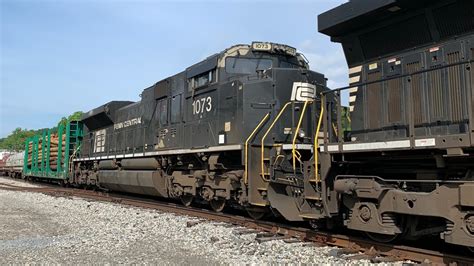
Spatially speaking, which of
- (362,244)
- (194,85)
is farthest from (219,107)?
(362,244)

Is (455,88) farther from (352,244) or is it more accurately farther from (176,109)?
(176,109)

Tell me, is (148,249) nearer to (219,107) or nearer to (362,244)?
(362,244)

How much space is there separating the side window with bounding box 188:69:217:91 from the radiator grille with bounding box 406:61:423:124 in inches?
189

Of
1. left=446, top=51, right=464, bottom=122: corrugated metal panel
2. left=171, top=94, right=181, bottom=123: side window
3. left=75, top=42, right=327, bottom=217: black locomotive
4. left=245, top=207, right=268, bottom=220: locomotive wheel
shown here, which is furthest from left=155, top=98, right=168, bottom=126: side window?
left=446, top=51, right=464, bottom=122: corrugated metal panel

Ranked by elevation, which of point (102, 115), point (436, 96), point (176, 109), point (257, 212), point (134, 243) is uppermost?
point (102, 115)

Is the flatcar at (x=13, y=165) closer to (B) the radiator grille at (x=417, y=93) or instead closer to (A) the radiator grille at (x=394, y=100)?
(A) the radiator grille at (x=394, y=100)

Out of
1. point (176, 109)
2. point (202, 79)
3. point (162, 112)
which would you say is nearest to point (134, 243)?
point (202, 79)

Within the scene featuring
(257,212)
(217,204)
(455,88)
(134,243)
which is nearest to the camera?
(455,88)

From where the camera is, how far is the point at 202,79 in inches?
399

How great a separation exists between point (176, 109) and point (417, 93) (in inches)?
270

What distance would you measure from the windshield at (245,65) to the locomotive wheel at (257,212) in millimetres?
2943

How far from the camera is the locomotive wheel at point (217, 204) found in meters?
9.80

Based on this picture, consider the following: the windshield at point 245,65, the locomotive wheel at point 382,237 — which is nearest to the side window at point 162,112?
the windshield at point 245,65

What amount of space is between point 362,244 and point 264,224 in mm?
2235
